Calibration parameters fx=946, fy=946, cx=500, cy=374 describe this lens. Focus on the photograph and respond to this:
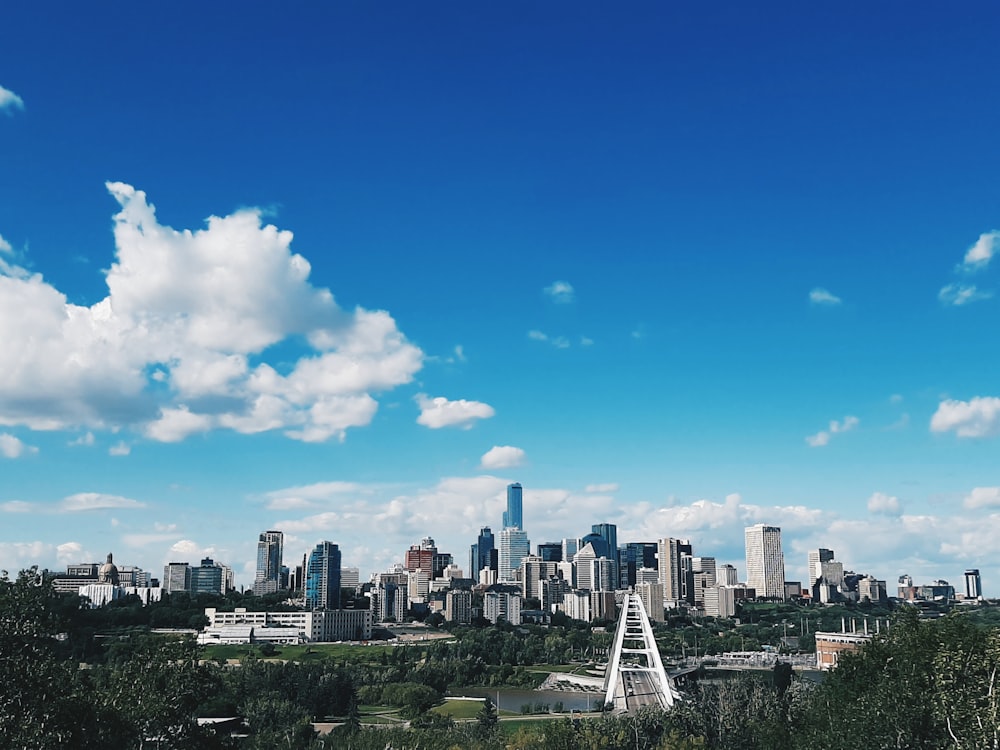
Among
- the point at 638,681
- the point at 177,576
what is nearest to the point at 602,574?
the point at 177,576

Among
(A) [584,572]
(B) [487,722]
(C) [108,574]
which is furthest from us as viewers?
(A) [584,572]

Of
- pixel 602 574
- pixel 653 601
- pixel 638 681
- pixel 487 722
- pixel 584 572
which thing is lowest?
pixel 638 681

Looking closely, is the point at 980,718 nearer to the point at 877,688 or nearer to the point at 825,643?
the point at 877,688

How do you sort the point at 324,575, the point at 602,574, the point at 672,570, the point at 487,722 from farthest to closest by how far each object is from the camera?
the point at 602,574 < the point at 672,570 < the point at 324,575 < the point at 487,722

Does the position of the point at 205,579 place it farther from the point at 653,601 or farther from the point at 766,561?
the point at 766,561

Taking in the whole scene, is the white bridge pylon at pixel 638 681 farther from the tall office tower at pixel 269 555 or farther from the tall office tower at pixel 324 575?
the tall office tower at pixel 269 555

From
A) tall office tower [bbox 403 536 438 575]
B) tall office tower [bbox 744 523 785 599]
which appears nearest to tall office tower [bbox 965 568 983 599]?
tall office tower [bbox 744 523 785 599]

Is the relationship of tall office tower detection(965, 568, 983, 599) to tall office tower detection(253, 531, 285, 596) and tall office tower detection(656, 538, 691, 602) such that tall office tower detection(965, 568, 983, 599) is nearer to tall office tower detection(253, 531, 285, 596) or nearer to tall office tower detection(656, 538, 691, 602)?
tall office tower detection(656, 538, 691, 602)
